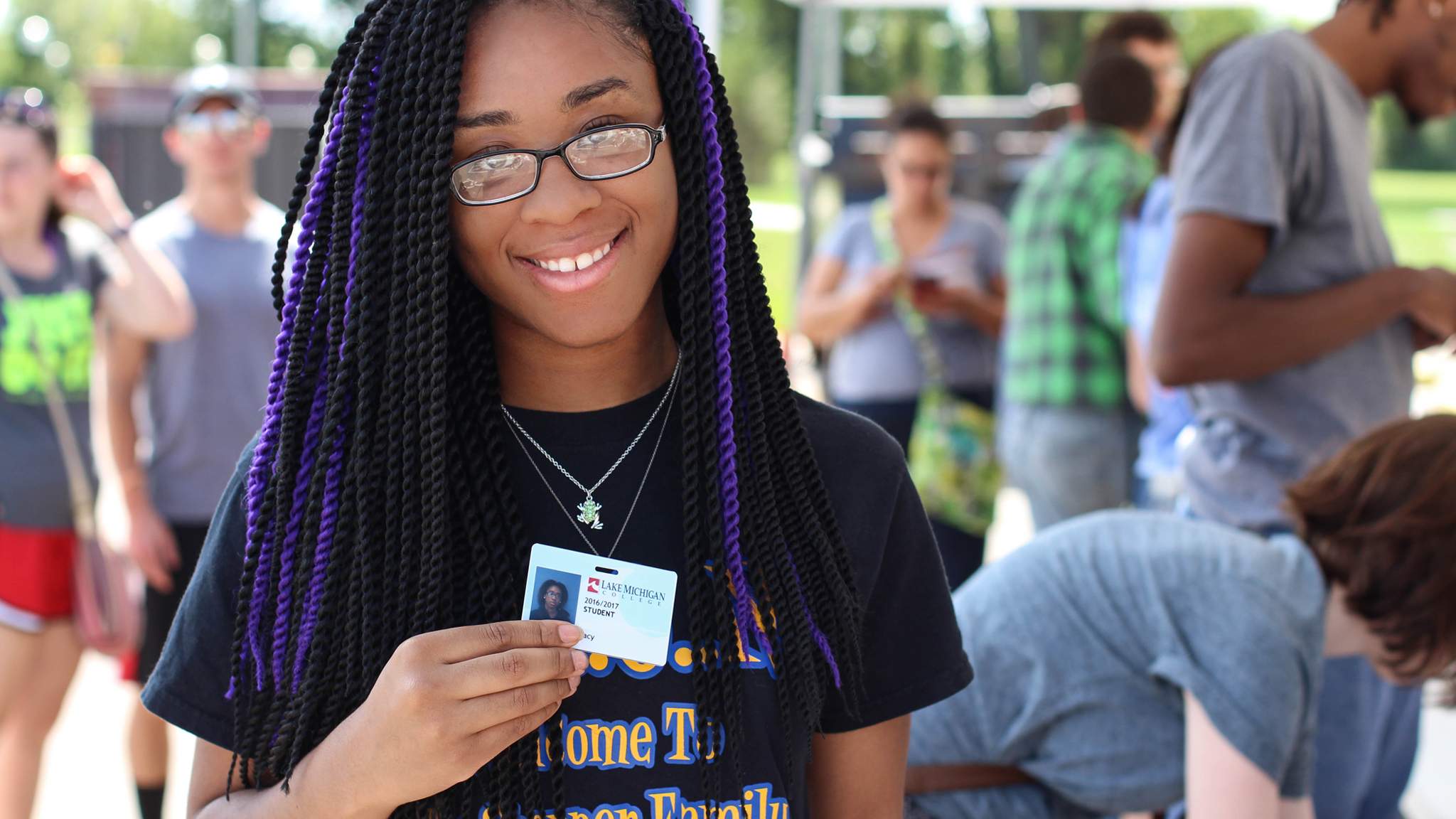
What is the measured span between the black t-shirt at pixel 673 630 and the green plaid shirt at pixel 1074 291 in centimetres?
266

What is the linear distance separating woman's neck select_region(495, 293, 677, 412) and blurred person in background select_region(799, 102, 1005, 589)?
308 cm

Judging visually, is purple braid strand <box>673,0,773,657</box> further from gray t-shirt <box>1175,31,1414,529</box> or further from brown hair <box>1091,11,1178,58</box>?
brown hair <box>1091,11,1178,58</box>

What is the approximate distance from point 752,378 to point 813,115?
5331 millimetres

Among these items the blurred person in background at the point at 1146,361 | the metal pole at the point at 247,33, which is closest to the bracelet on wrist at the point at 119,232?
the blurred person in background at the point at 1146,361

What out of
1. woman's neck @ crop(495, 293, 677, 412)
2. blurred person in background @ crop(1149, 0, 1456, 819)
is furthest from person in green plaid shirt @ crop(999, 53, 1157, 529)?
woman's neck @ crop(495, 293, 677, 412)

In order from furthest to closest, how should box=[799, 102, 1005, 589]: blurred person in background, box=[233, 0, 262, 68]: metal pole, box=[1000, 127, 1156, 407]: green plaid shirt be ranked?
box=[233, 0, 262, 68]: metal pole < box=[799, 102, 1005, 589]: blurred person in background < box=[1000, 127, 1156, 407]: green plaid shirt

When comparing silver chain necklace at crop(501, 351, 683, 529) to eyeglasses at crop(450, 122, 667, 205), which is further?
silver chain necklace at crop(501, 351, 683, 529)

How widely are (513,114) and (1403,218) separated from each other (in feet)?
126

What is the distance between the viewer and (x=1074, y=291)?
4062 mm

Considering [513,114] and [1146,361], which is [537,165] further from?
[1146,361]

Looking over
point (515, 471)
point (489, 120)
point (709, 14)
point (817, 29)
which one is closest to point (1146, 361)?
point (515, 471)

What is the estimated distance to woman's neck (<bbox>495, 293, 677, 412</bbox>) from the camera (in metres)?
1.41

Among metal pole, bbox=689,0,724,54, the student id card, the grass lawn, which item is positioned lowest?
the grass lawn

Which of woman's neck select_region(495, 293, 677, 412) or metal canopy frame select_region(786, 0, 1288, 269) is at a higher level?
metal canopy frame select_region(786, 0, 1288, 269)
